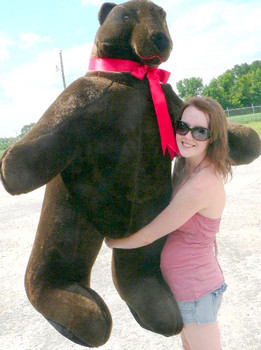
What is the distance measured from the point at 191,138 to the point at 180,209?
257 millimetres

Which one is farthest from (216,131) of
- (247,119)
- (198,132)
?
(247,119)

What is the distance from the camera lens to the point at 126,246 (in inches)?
60.7

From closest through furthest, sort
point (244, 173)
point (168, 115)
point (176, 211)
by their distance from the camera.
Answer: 1. point (176, 211)
2. point (168, 115)
3. point (244, 173)

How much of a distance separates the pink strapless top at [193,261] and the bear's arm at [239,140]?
1.05 feet

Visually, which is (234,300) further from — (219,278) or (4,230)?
(4,230)

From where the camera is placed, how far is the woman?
1463mm

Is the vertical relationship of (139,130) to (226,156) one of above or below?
above

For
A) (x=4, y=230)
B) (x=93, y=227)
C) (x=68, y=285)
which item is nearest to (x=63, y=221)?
(x=93, y=227)

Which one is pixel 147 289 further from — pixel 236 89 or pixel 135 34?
pixel 236 89

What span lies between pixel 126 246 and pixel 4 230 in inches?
150

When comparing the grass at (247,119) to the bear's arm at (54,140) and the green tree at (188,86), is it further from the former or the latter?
the green tree at (188,86)

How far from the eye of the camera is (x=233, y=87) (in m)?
47.5

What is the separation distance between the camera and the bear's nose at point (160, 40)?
144cm

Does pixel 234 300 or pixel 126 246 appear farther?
pixel 234 300
